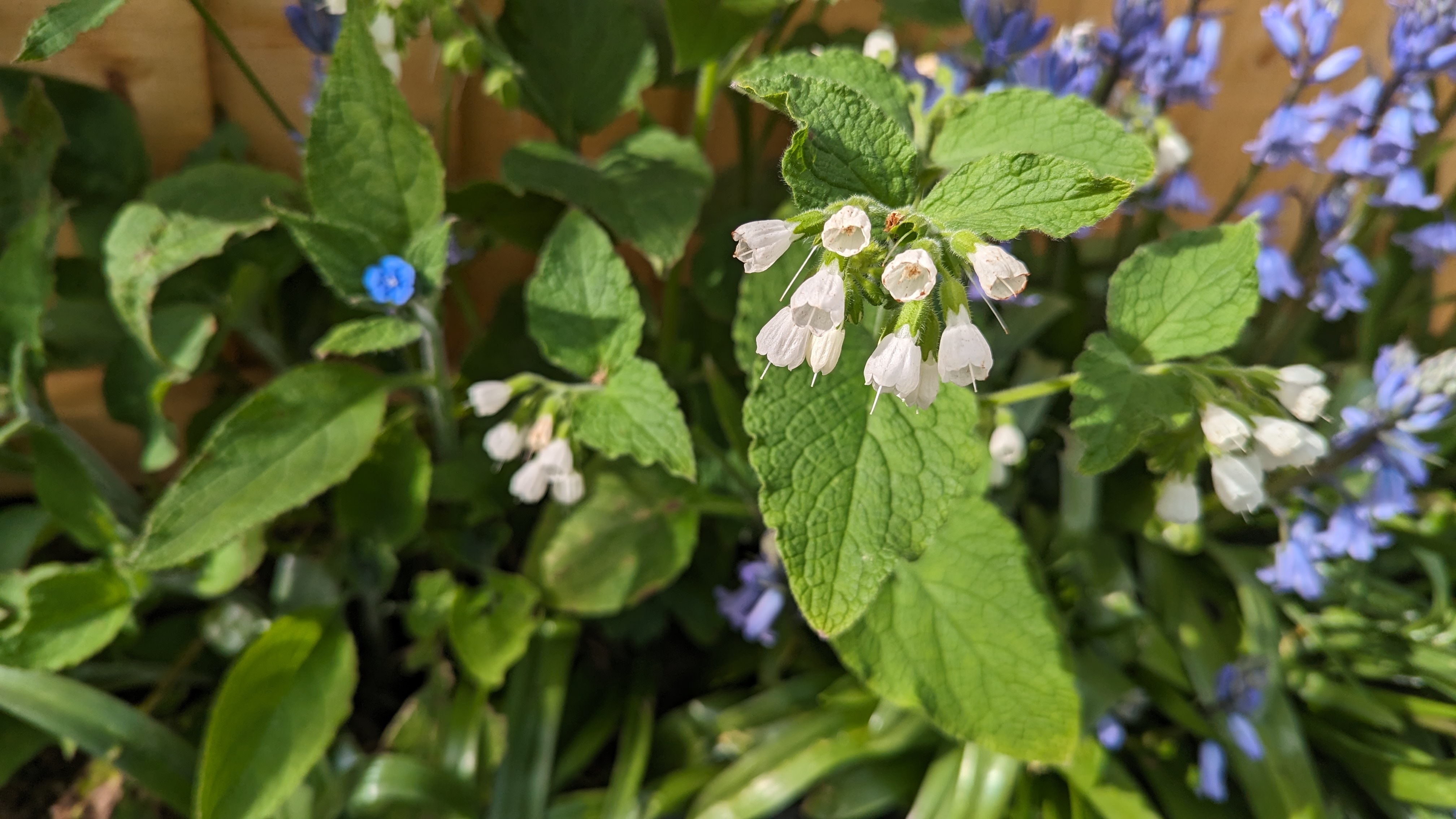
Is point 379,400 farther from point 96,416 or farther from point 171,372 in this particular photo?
point 96,416

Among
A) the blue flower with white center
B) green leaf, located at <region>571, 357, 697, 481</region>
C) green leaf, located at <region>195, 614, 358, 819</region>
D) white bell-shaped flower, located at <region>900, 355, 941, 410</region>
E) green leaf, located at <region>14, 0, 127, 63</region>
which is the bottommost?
green leaf, located at <region>195, 614, 358, 819</region>

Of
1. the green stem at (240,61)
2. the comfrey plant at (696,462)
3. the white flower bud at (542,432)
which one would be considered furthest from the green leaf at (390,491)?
the green stem at (240,61)

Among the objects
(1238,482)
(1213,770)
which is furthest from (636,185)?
(1213,770)

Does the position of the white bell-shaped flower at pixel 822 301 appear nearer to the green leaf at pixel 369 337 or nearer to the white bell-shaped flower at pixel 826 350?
the white bell-shaped flower at pixel 826 350

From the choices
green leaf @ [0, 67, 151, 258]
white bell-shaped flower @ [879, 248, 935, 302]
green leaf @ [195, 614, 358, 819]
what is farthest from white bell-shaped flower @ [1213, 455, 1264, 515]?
green leaf @ [0, 67, 151, 258]

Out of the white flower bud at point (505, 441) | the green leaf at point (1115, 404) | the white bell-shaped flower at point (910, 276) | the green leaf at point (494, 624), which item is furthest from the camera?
the green leaf at point (494, 624)

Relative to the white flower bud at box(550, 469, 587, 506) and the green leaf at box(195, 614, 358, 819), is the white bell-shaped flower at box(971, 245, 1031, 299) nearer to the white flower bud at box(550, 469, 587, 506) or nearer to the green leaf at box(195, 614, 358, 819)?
the white flower bud at box(550, 469, 587, 506)

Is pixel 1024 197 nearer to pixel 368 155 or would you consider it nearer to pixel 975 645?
pixel 975 645
